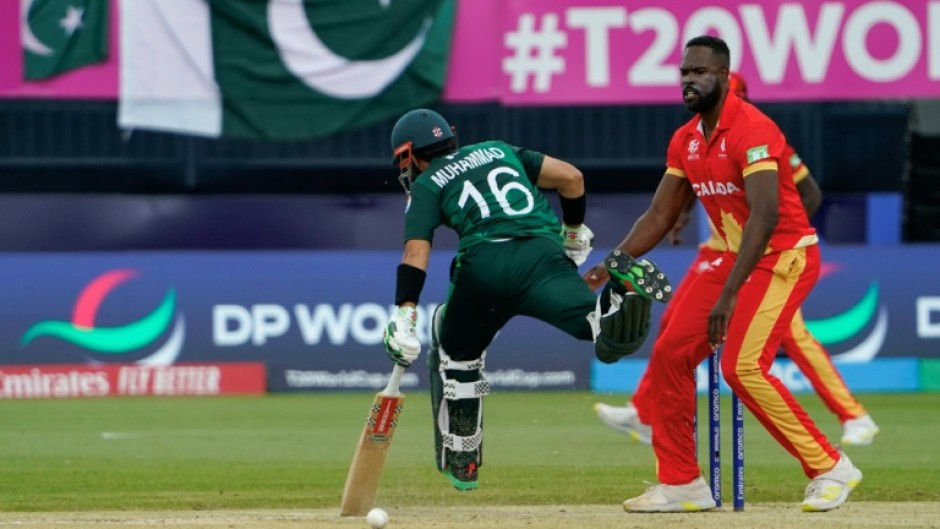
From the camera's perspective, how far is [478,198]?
8.42 meters

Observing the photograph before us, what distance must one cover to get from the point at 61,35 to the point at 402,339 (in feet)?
32.3

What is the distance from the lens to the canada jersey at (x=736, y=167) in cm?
781

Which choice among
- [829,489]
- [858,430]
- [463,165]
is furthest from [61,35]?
[829,489]

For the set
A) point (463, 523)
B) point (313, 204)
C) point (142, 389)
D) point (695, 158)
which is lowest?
point (142, 389)

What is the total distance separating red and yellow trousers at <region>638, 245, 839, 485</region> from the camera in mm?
7984

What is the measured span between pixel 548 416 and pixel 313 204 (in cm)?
479

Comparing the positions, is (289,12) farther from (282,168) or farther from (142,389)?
(142,389)

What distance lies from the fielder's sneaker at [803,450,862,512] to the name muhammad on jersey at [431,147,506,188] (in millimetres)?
2073

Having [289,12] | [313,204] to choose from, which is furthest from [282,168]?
[289,12]

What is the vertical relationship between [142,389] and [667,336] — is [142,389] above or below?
below

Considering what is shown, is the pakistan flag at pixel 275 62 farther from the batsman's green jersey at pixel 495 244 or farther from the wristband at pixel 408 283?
the wristband at pixel 408 283

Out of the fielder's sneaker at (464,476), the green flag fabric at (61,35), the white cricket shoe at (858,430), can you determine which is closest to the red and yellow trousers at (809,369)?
the white cricket shoe at (858,430)

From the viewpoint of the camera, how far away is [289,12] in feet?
55.7

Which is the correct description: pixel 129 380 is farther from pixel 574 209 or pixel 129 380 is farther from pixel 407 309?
pixel 407 309
